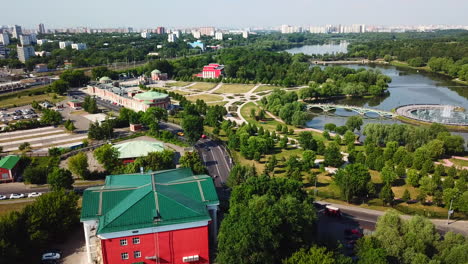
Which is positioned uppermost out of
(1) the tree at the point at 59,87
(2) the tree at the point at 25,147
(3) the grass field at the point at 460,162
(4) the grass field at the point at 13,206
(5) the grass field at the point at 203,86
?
(1) the tree at the point at 59,87

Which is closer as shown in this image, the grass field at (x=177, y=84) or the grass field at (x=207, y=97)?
the grass field at (x=207, y=97)

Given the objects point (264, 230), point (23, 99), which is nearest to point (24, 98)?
point (23, 99)

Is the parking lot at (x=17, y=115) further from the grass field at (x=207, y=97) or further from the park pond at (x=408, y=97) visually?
the park pond at (x=408, y=97)

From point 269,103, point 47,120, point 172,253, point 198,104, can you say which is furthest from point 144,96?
point 172,253

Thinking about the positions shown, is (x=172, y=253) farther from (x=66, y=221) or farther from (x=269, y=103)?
(x=269, y=103)

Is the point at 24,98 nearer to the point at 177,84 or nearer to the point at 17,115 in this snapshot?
the point at 17,115

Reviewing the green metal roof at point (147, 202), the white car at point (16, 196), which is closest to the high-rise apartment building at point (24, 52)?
the white car at point (16, 196)
